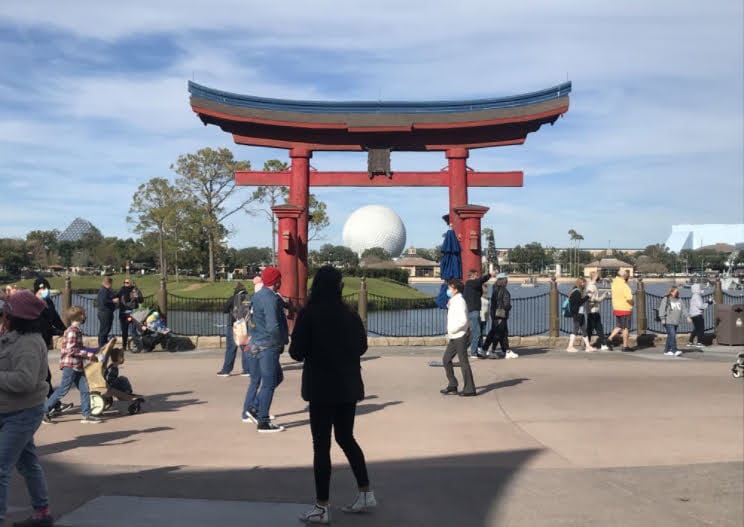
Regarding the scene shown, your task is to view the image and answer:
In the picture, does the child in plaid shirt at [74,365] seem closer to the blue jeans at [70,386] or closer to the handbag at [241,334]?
the blue jeans at [70,386]

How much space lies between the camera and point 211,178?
53.3m

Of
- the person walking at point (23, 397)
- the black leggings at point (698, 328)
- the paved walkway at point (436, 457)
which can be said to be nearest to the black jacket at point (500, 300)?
the paved walkway at point (436, 457)

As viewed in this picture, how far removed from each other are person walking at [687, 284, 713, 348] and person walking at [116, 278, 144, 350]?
44.9 feet

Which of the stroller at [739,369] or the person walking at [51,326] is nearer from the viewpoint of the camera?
the person walking at [51,326]

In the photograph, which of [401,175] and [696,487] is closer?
[696,487]

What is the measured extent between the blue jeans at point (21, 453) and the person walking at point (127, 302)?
458 inches

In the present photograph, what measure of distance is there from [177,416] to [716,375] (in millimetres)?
9792

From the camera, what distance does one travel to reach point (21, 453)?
4879 millimetres

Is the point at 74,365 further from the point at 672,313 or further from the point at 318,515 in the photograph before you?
the point at 672,313

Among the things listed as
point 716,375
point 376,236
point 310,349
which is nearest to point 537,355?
point 716,375

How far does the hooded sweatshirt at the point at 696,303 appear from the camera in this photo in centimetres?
1720

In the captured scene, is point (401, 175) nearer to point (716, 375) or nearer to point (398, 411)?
point (716, 375)

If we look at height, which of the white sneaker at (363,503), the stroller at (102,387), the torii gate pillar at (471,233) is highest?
the torii gate pillar at (471,233)

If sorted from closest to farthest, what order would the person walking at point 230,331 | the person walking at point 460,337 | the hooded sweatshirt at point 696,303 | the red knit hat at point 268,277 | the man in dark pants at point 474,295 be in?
the red knit hat at point 268,277, the person walking at point 460,337, the person walking at point 230,331, the man in dark pants at point 474,295, the hooded sweatshirt at point 696,303
